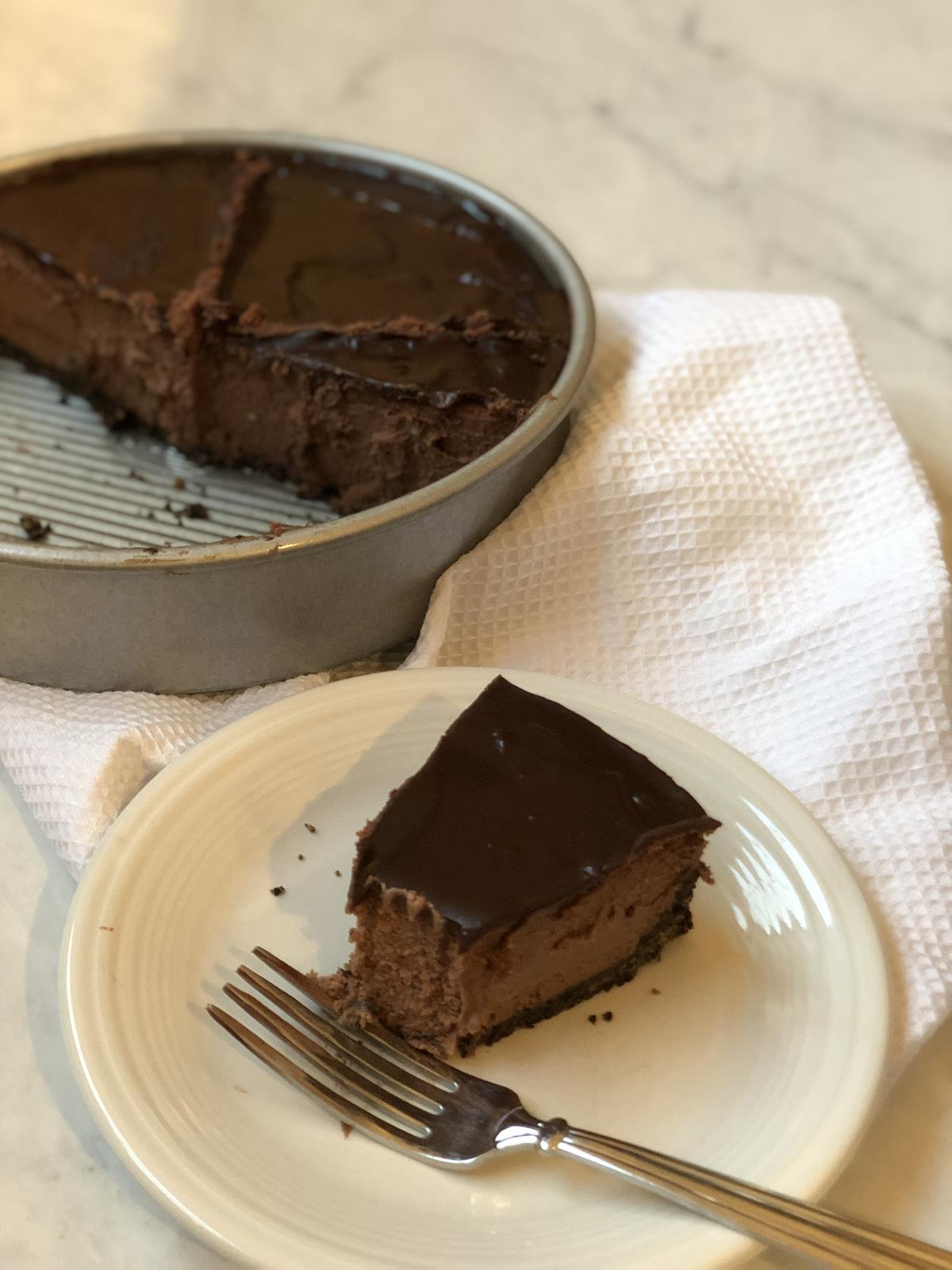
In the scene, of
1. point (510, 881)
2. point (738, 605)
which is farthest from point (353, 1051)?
point (738, 605)

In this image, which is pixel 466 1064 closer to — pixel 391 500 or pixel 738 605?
pixel 738 605

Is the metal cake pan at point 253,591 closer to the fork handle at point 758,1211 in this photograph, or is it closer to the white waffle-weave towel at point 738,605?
the white waffle-weave towel at point 738,605


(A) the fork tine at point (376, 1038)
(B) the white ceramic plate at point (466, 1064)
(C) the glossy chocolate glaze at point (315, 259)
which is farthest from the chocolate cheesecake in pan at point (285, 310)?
(A) the fork tine at point (376, 1038)

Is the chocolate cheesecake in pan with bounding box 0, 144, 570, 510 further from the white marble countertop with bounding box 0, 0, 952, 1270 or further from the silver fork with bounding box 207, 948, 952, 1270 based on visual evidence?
the silver fork with bounding box 207, 948, 952, 1270

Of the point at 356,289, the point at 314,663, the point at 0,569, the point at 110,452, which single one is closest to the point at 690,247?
the point at 356,289

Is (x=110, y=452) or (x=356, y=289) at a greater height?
(x=356, y=289)

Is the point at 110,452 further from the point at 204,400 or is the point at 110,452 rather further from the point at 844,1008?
the point at 844,1008
